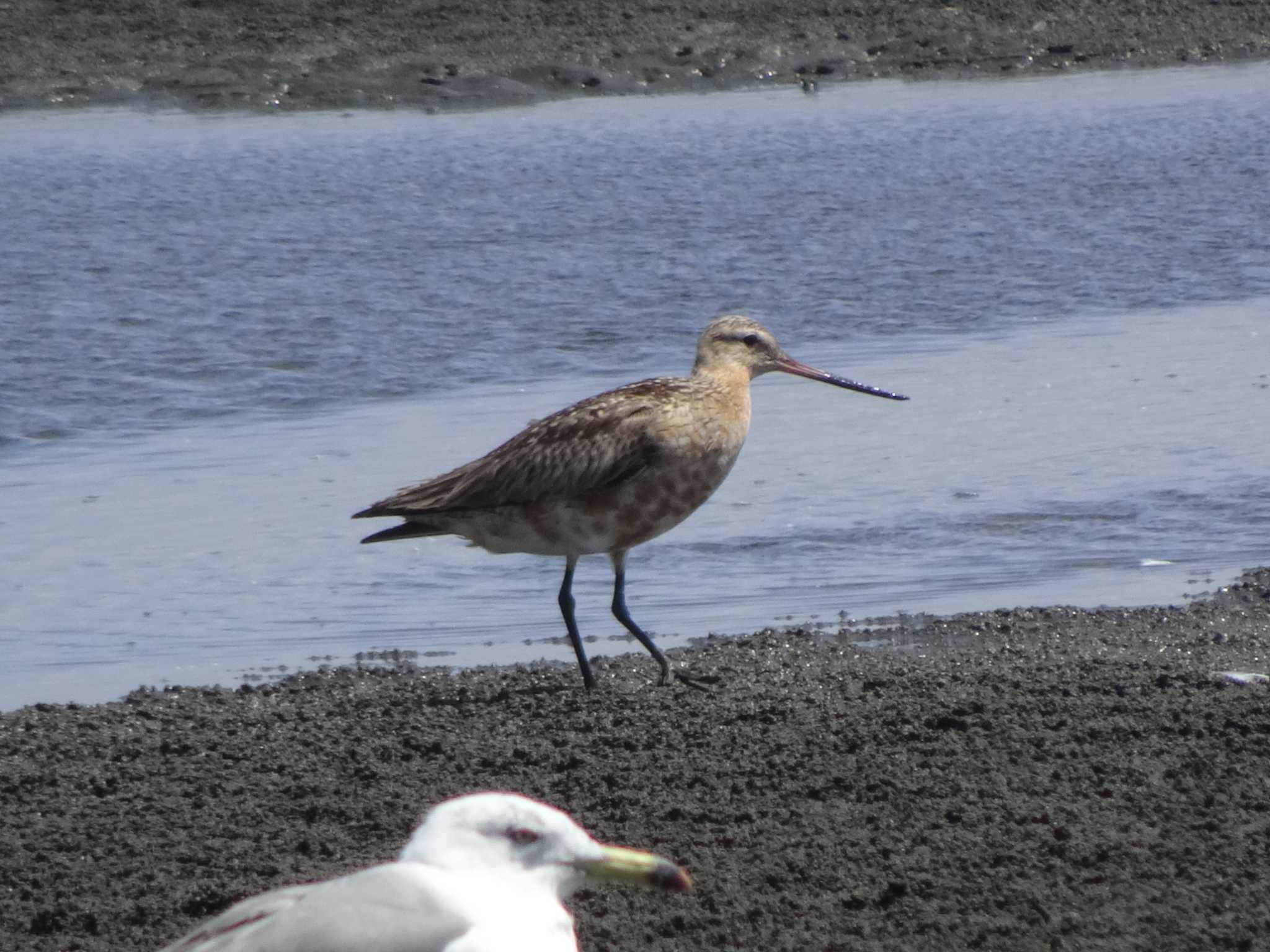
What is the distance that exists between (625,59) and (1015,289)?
7.80 meters

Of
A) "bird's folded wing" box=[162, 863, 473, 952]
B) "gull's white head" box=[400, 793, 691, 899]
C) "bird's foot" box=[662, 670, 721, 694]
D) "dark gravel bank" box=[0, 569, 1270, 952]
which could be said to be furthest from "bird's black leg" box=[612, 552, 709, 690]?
"bird's folded wing" box=[162, 863, 473, 952]

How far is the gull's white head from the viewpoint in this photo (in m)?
3.18

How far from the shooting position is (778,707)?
20.0 ft

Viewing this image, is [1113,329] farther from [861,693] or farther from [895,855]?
[895,855]

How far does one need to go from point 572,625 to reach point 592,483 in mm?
488

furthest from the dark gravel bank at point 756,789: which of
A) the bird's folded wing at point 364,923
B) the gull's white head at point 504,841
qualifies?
the bird's folded wing at point 364,923

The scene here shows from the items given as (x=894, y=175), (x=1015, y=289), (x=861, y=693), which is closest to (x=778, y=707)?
(x=861, y=693)

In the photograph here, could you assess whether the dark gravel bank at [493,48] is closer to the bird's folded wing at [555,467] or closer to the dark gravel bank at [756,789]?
the bird's folded wing at [555,467]

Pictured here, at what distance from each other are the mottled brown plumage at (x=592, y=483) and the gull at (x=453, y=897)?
3.55 m

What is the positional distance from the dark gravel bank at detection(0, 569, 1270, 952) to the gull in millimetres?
1272

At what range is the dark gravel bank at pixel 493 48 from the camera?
61.5ft

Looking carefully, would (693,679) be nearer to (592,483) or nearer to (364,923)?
(592,483)

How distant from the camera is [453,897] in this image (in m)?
3.12

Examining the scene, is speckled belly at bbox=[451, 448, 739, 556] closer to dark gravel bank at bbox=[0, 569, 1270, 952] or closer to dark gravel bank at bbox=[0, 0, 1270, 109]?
dark gravel bank at bbox=[0, 569, 1270, 952]
